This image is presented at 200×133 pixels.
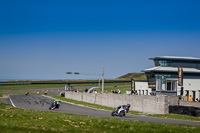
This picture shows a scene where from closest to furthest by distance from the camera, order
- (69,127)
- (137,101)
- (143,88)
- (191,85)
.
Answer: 1. (69,127)
2. (137,101)
3. (191,85)
4. (143,88)

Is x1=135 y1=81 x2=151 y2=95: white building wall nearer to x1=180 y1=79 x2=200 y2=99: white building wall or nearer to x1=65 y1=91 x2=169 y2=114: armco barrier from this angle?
x1=180 y1=79 x2=200 y2=99: white building wall

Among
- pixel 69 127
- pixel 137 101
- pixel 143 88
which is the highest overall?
pixel 143 88

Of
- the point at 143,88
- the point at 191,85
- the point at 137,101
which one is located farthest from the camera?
the point at 143,88

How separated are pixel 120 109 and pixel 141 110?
1199cm

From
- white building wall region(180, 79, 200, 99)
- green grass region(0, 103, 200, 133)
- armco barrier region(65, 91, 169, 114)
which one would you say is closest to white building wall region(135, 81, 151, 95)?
white building wall region(180, 79, 200, 99)

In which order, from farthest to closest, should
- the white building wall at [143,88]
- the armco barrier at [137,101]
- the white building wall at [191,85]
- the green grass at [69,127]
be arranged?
the white building wall at [143,88], the white building wall at [191,85], the armco barrier at [137,101], the green grass at [69,127]

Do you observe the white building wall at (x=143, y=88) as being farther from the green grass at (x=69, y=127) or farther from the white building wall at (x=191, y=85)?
the green grass at (x=69, y=127)

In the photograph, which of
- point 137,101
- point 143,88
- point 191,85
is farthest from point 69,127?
point 143,88

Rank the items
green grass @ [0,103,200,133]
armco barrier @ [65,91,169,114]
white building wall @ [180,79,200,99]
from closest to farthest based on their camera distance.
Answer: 1. green grass @ [0,103,200,133]
2. armco barrier @ [65,91,169,114]
3. white building wall @ [180,79,200,99]

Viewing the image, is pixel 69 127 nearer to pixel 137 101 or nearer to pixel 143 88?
pixel 137 101

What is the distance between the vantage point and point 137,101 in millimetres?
42000

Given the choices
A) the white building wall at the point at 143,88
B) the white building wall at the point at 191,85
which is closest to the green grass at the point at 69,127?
the white building wall at the point at 191,85

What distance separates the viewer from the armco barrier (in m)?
34.8

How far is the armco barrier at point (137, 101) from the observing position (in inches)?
1372
